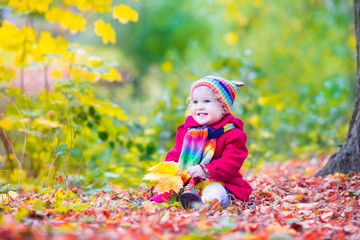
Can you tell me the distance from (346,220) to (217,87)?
1207 millimetres

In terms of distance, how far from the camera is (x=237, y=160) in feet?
9.05

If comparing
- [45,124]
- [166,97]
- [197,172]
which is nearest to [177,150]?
[197,172]

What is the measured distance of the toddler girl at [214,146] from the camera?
2703 mm

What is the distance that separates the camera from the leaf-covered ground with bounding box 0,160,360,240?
69.0 inches

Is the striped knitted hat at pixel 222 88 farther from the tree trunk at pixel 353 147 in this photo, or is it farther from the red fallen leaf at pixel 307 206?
the tree trunk at pixel 353 147

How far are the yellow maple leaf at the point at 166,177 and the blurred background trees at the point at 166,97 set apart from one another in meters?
0.88

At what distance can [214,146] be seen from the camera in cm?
283

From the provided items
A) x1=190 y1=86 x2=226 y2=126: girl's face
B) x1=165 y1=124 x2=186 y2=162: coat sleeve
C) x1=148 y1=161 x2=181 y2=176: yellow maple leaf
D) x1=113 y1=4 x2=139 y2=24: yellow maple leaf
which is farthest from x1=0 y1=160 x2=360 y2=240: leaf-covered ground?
x1=113 y1=4 x2=139 y2=24: yellow maple leaf

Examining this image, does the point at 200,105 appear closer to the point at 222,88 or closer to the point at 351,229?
the point at 222,88

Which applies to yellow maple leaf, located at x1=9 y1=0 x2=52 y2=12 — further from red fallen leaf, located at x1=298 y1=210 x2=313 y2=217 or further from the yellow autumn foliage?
red fallen leaf, located at x1=298 y1=210 x2=313 y2=217

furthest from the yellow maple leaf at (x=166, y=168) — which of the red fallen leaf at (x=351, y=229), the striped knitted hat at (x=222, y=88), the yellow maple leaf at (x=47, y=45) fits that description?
the yellow maple leaf at (x=47, y=45)

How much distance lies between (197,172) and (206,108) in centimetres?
47

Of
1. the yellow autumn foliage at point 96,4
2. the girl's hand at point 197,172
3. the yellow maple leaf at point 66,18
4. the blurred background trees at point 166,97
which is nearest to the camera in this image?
the girl's hand at point 197,172

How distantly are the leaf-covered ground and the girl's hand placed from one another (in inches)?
10.0
